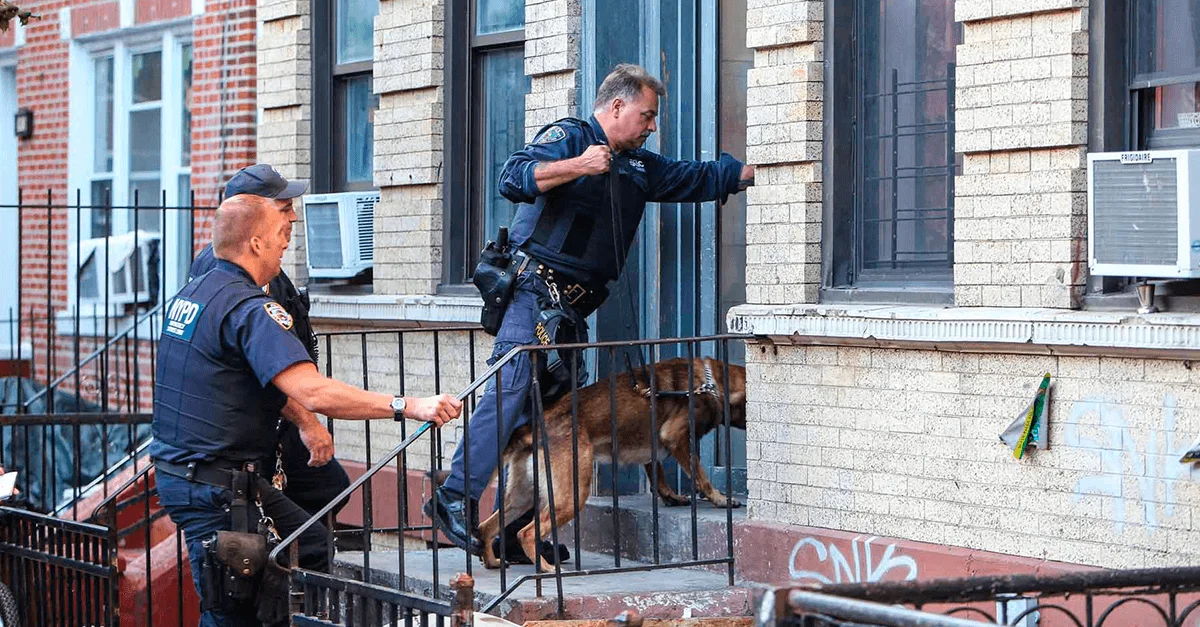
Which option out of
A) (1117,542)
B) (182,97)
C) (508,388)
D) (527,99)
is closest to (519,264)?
(508,388)

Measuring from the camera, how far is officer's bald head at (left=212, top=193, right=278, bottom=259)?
6.18m

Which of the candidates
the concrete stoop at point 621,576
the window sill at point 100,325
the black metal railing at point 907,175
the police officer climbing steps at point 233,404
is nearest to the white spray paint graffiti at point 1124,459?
the black metal railing at point 907,175

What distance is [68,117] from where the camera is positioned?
14.0m

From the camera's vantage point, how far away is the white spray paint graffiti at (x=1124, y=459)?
562 cm

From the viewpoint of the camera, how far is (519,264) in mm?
7195

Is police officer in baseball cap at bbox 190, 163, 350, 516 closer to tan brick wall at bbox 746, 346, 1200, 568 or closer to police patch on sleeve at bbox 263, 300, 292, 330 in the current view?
police patch on sleeve at bbox 263, 300, 292, 330

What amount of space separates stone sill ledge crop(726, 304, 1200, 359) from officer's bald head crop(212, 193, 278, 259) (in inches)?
80.7

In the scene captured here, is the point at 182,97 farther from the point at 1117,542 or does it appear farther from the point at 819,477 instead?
the point at 1117,542

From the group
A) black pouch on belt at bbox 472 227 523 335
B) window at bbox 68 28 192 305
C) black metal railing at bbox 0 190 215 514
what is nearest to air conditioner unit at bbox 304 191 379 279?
black metal railing at bbox 0 190 215 514

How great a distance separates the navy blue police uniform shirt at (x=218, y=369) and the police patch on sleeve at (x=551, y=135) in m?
1.51

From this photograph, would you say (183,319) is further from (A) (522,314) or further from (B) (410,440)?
(A) (522,314)

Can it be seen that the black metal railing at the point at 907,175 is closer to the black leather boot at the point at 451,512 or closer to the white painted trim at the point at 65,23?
the black leather boot at the point at 451,512

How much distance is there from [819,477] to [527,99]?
2774mm

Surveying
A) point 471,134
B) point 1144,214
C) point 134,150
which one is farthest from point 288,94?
point 1144,214
